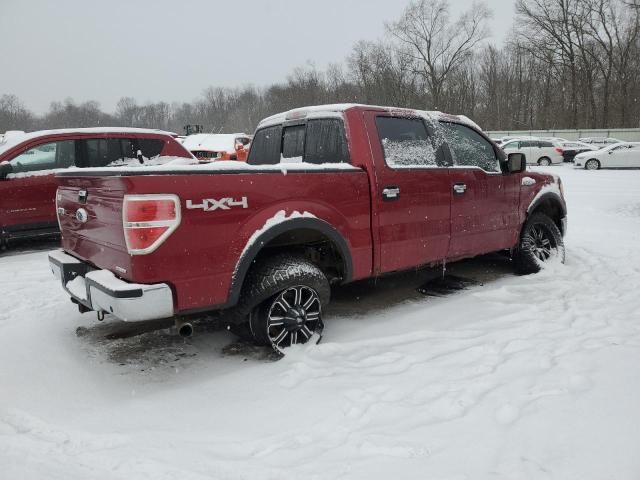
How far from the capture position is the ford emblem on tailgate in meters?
3.57

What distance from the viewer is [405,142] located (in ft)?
15.0

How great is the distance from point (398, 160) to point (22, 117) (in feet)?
404

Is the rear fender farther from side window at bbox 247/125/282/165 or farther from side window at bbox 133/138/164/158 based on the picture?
side window at bbox 133/138/164/158

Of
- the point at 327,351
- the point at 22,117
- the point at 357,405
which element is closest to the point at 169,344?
the point at 327,351

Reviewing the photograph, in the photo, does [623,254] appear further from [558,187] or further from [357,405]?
[357,405]

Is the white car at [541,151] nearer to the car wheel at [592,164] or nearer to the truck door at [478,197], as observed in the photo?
the car wheel at [592,164]

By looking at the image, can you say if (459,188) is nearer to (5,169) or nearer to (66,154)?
(66,154)

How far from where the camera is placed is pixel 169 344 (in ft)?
13.6

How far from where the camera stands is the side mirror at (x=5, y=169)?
715cm

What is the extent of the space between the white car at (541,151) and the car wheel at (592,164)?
9.81 feet

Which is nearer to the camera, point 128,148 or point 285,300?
point 285,300

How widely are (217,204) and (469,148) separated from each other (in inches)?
122

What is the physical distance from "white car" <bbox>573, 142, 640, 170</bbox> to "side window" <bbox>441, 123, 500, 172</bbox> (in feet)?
71.2

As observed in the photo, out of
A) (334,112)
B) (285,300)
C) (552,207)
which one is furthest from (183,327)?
(552,207)
